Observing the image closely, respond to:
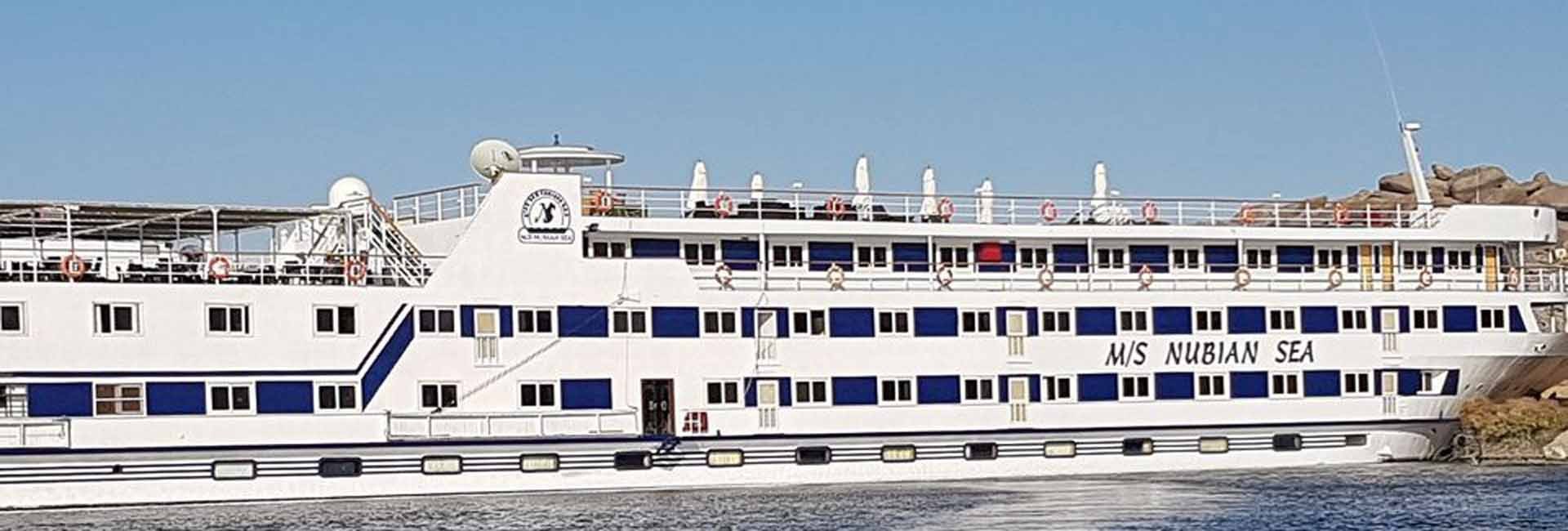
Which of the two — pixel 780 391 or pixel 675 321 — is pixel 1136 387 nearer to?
pixel 780 391

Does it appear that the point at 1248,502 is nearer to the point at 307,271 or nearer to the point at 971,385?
the point at 971,385

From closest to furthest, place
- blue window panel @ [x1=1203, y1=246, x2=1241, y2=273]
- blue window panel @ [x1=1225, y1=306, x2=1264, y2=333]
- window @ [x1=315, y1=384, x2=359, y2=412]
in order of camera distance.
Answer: window @ [x1=315, y1=384, x2=359, y2=412]
blue window panel @ [x1=1225, y1=306, x2=1264, y2=333]
blue window panel @ [x1=1203, y1=246, x2=1241, y2=273]

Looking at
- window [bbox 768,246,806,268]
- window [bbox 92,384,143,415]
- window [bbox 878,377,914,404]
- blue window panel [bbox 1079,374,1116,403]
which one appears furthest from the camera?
blue window panel [bbox 1079,374,1116,403]

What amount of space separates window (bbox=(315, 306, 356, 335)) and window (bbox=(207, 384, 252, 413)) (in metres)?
1.69

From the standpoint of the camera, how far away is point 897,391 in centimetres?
4944

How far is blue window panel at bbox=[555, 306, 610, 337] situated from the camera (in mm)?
47156

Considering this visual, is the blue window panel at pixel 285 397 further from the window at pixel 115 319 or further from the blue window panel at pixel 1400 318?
the blue window panel at pixel 1400 318

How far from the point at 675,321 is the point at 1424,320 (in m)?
16.7

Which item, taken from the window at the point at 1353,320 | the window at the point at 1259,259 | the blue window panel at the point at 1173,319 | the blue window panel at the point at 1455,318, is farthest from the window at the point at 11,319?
the blue window panel at the point at 1455,318

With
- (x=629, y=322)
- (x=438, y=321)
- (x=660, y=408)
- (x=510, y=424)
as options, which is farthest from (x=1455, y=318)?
(x=438, y=321)

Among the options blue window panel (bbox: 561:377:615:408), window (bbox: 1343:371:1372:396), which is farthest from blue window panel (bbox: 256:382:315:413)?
window (bbox: 1343:371:1372:396)

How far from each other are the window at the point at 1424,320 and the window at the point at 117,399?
2649 centimetres

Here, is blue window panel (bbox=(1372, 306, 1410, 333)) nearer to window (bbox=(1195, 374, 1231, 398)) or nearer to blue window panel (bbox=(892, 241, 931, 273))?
window (bbox=(1195, 374, 1231, 398))

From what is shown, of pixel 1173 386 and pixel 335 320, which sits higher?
pixel 335 320
